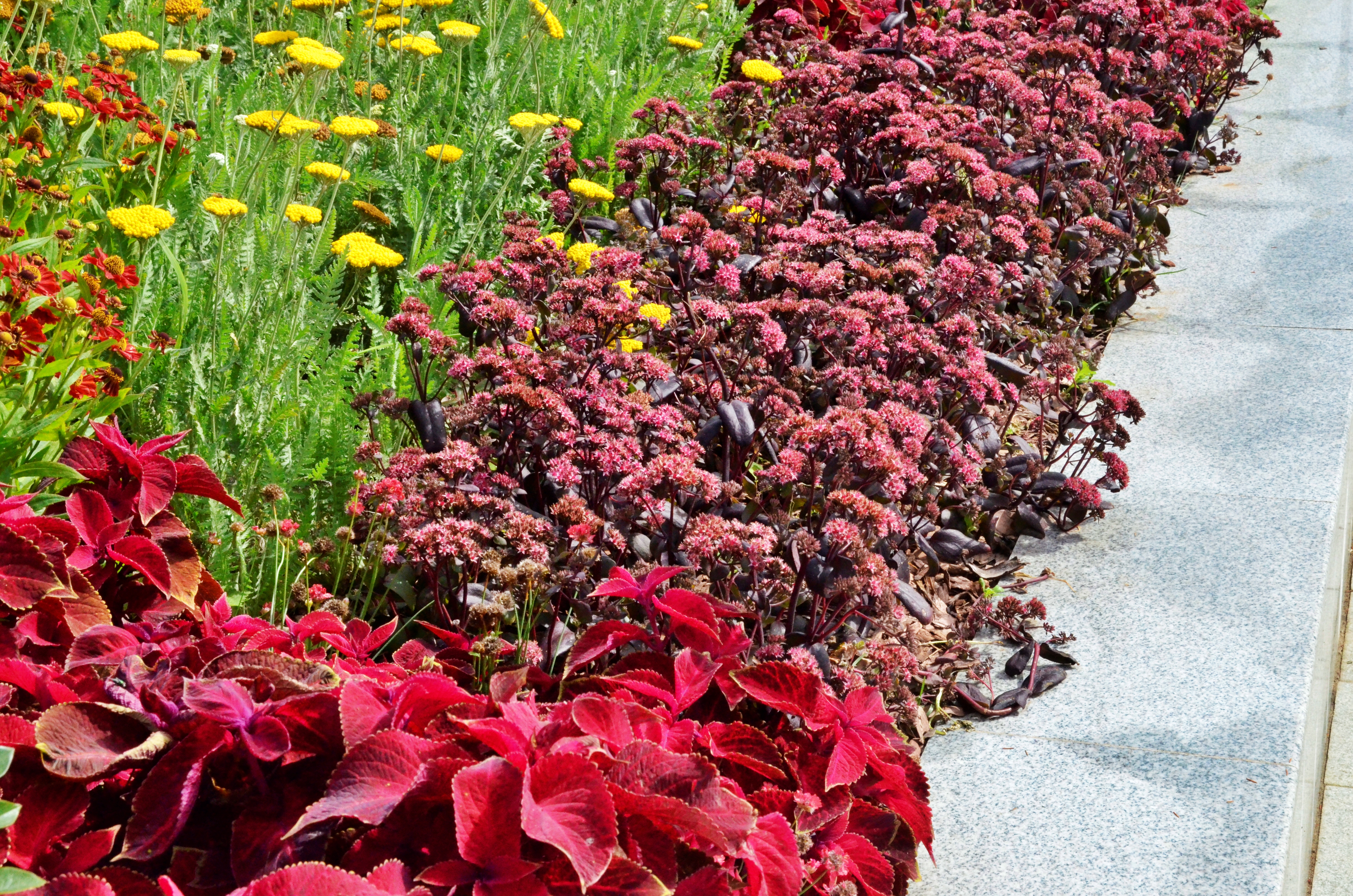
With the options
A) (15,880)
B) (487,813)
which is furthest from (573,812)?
(15,880)

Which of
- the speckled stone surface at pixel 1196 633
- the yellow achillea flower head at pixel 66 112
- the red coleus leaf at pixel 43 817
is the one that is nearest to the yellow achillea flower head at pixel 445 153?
the yellow achillea flower head at pixel 66 112

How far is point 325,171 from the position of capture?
2887mm

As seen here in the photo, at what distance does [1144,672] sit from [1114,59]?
324 centimetres

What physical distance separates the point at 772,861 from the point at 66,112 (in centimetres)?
234

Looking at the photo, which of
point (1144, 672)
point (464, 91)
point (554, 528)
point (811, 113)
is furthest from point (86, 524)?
point (464, 91)

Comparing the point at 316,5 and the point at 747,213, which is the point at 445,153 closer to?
the point at 316,5

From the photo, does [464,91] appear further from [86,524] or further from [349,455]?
[86,524]

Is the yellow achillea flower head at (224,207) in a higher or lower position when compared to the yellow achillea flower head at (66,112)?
lower

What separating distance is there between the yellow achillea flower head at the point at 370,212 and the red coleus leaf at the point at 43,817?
258 cm

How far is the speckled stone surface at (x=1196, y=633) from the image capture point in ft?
6.75

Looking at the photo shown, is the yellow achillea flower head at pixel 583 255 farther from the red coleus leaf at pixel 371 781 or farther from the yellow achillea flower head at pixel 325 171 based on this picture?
the red coleus leaf at pixel 371 781

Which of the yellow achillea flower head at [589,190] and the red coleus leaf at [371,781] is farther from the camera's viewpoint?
the yellow achillea flower head at [589,190]

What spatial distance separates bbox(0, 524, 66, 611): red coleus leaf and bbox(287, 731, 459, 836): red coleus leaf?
0.51 metres

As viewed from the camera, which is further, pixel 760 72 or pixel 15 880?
pixel 760 72
